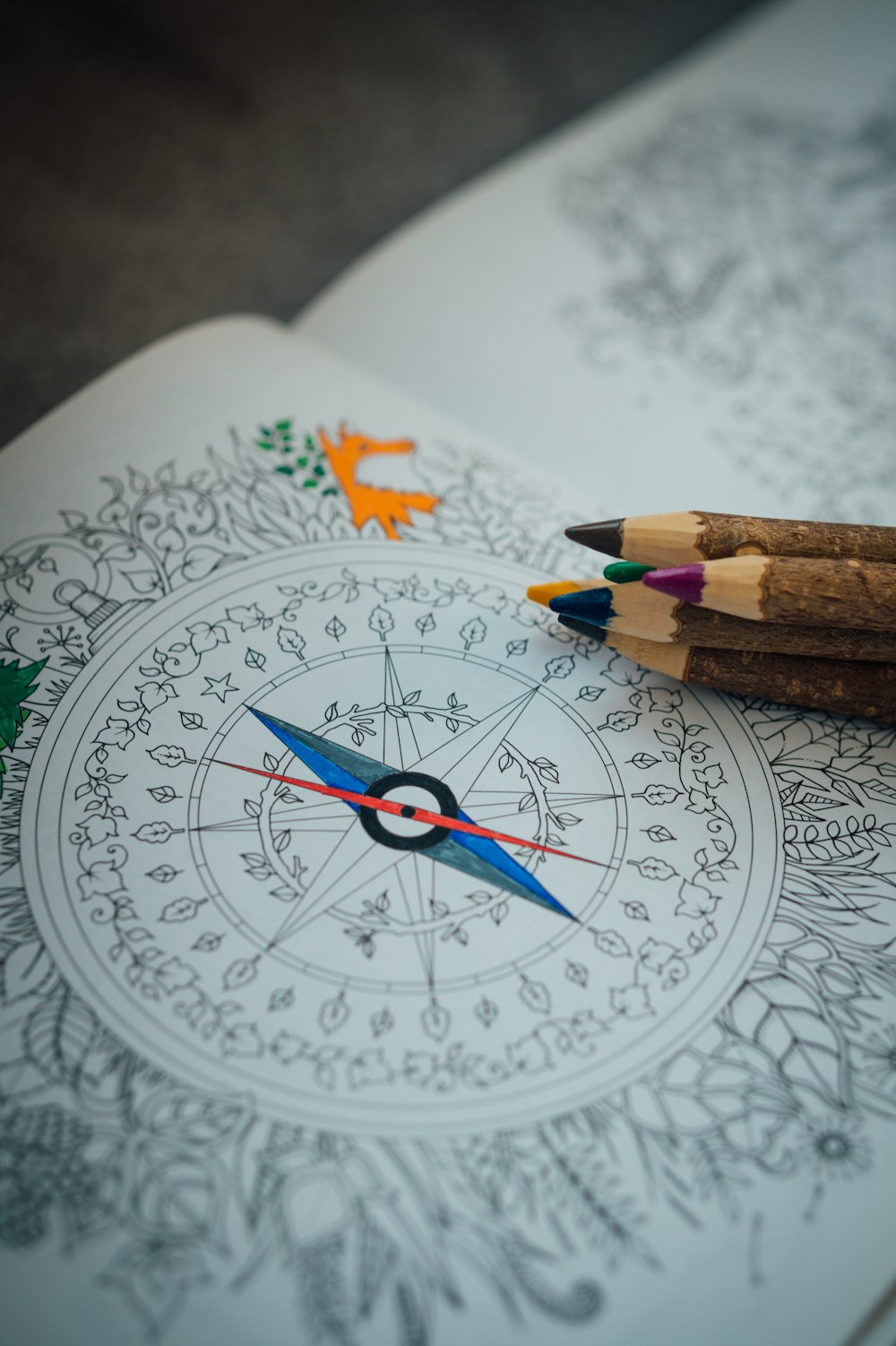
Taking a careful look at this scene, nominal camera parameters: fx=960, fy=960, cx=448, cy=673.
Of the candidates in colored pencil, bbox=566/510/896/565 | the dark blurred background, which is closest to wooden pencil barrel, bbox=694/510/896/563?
colored pencil, bbox=566/510/896/565

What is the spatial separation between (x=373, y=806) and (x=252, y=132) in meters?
1.08

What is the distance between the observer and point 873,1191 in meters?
0.58

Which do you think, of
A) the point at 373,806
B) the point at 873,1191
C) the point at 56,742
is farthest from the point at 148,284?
the point at 873,1191

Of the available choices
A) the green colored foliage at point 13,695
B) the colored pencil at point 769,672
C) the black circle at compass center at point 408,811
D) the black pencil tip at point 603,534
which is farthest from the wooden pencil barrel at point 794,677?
the green colored foliage at point 13,695

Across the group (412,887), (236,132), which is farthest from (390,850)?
(236,132)

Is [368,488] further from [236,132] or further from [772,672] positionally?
[236,132]

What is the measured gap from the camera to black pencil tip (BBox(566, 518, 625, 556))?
2.35 feet

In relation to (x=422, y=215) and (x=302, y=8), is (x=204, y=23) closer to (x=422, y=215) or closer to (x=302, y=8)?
(x=302, y=8)

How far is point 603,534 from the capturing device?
28.2 inches

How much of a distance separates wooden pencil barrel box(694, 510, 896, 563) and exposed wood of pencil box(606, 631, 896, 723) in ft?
0.27

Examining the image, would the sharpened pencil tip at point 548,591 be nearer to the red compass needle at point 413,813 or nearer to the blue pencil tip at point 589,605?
the blue pencil tip at point 589,605

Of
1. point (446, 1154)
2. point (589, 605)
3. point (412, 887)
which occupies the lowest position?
point (446, 1154)

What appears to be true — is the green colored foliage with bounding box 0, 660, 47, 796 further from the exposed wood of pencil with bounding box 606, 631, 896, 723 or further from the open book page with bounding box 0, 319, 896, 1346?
the exposed wood of pencil with bounding box 606, 631, 896, 723

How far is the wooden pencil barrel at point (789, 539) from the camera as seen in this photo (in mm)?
706
